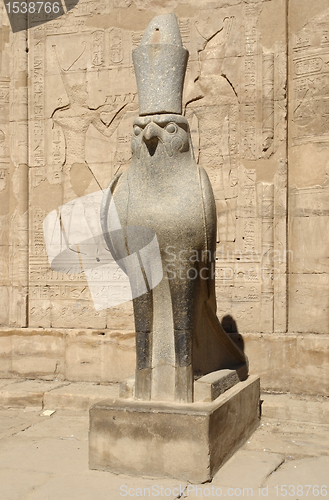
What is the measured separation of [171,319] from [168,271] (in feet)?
1.13

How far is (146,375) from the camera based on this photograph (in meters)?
3.75

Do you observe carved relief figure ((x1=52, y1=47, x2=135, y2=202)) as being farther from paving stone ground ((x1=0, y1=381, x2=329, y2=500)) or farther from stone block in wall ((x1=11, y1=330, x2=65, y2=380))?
paving stone ground ((x1=0, y1=381, x2=329, y2=500))

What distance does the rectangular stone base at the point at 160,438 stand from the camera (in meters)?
3.41

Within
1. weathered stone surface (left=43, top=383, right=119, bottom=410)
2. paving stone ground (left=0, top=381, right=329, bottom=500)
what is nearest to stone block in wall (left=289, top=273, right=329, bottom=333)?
paving stone ground (left=0, top=381, right=329, bottom=500)

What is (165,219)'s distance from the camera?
364cm

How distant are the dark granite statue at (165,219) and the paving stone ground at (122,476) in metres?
0.60

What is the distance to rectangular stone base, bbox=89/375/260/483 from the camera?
→ 3414mm

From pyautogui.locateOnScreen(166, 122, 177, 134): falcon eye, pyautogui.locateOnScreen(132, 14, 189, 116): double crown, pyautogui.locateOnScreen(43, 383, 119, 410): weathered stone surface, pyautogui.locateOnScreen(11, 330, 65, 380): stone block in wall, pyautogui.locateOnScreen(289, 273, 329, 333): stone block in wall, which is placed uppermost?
pyautogui.locateOnScreen(132, 14, 189, 116): double crown

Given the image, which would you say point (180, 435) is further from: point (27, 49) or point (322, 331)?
point (27, 49)

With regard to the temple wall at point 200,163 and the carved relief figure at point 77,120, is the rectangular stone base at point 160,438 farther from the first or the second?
the carved relief figure at point 77,120

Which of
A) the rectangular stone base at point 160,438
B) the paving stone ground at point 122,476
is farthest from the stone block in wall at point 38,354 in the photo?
the rectangular stone base at point 160,438

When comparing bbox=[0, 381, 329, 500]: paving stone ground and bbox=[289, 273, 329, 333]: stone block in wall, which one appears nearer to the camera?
bbox=[0, 381, 329, 500]: paving stone ground

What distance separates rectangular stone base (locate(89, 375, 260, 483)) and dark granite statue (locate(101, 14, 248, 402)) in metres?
0.21

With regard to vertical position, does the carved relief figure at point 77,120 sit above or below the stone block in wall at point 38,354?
above
